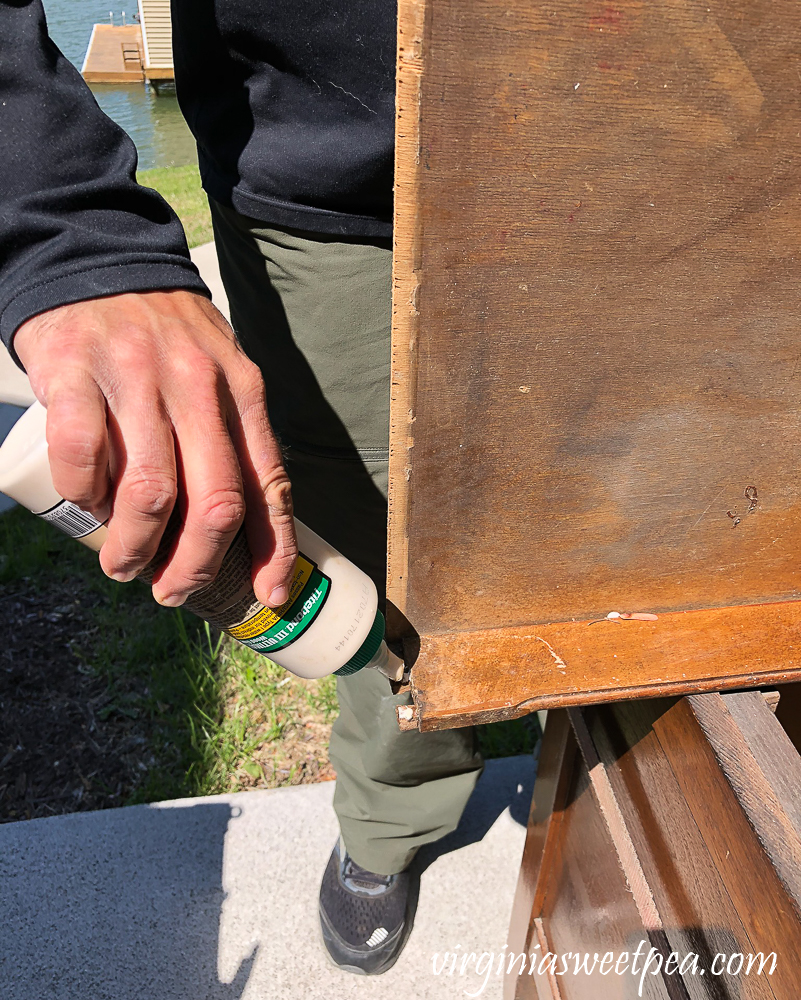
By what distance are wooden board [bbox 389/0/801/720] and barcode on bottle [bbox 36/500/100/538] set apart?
0.28 m

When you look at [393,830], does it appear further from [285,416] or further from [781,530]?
[781,530]

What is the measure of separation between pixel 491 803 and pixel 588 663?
4.13 feet

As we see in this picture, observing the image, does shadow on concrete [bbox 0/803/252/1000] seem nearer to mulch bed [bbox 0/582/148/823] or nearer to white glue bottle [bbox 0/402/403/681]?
mulch bed [bbox 0/582/148/823]

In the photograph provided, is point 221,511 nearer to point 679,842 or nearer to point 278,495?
point 278,495

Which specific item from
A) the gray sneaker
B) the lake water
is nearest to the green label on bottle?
the gray sneaker

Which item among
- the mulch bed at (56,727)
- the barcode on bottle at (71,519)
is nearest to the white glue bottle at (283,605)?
the barcode on bottle at (71,519)

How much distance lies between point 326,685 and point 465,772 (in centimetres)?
80

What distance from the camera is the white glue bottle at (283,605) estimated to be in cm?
65

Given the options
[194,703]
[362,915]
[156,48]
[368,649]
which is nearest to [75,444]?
[368,649]

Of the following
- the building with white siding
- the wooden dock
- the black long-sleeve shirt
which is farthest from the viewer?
the wooden dock

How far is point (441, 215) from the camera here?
22.2 inches

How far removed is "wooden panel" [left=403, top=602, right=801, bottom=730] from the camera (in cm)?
79

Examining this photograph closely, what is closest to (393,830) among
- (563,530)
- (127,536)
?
(563,530)

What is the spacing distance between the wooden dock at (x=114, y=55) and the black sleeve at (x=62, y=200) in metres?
20.2
